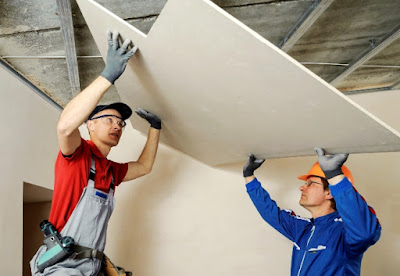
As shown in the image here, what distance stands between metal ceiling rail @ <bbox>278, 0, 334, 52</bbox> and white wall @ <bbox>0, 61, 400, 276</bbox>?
3.55ft

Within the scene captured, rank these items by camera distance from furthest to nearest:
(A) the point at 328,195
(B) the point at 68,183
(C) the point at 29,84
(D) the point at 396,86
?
(D) the point at 396,86
(C) the point at 29,84
(A) the point at 328,195
(B) the point at 68,183

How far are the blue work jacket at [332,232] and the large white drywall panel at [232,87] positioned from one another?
29 centimetres

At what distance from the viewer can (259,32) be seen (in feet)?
7.93

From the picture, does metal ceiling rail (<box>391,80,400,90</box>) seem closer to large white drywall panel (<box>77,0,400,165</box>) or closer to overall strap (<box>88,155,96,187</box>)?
large white drywall panel (<box>77,0,400,165</box>)

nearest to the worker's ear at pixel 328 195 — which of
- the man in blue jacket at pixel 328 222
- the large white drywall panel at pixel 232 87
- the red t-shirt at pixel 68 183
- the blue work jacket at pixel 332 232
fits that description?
the man in blue jacket at pixel 328 222

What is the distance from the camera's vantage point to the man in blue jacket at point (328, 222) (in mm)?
1860

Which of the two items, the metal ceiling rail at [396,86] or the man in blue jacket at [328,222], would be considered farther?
the metal ceiling rail at [396,86]

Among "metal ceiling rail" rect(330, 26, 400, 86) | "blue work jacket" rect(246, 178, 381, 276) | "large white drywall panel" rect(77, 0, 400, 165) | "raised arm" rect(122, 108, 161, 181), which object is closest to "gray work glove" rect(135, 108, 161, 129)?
"raised arm" rect(122, 108, 161, 181)

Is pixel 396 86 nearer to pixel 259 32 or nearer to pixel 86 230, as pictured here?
pixel 259 32

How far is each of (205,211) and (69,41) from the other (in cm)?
167

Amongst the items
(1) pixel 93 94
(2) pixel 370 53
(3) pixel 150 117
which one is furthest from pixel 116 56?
(2) pixel 370 53

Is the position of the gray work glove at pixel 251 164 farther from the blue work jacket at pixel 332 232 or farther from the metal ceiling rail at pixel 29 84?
the metal ceiling rail at pixel 29 84

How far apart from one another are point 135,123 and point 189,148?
45 cm

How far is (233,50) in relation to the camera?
1392 mm
